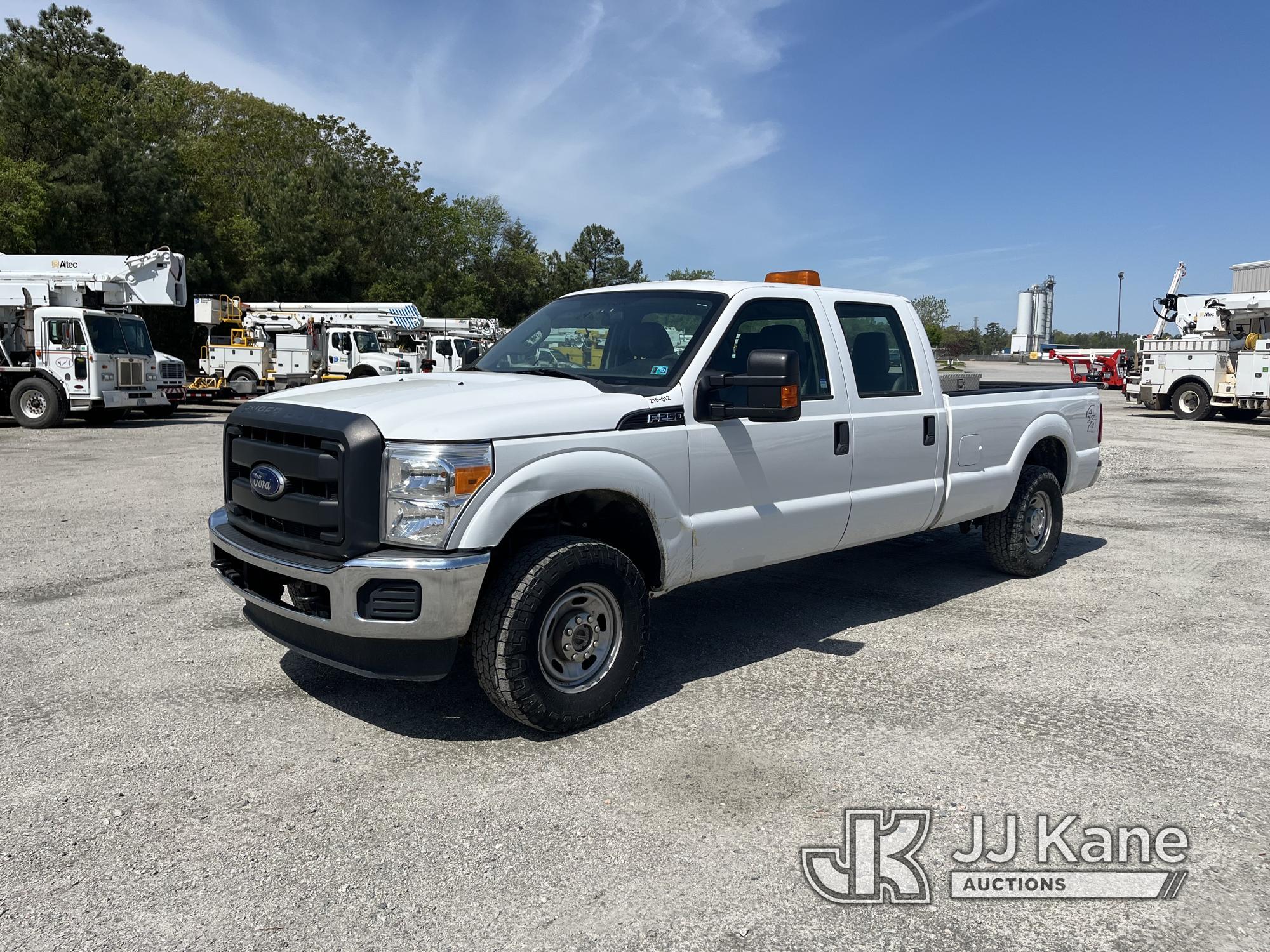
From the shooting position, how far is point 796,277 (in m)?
5.52

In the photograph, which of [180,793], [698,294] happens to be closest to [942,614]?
[698,294]

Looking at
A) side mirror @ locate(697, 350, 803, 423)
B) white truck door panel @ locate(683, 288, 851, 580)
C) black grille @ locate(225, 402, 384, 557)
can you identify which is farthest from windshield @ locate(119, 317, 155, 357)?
side mirror @ locate(697, 350, 803, 423)

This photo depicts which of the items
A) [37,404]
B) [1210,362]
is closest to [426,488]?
[37,404]

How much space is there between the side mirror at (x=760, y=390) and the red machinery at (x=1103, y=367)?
1515 inches

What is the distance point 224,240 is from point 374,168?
62.8 ft

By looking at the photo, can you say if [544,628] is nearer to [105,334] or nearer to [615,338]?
[615,338]

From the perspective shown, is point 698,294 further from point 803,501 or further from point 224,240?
point 224,240

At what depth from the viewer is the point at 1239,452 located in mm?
16047

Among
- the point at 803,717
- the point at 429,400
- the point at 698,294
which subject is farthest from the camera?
the point at 698,294

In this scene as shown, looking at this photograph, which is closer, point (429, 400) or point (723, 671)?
point (429, 400)

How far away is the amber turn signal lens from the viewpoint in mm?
3639

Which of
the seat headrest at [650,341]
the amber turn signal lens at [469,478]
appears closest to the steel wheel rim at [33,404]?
the seat headrest at [650,341]

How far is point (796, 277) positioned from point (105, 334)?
1826 cm

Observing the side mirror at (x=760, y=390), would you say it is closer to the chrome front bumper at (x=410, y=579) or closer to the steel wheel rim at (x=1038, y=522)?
the chrome front bumper at (x=410, y=579)
